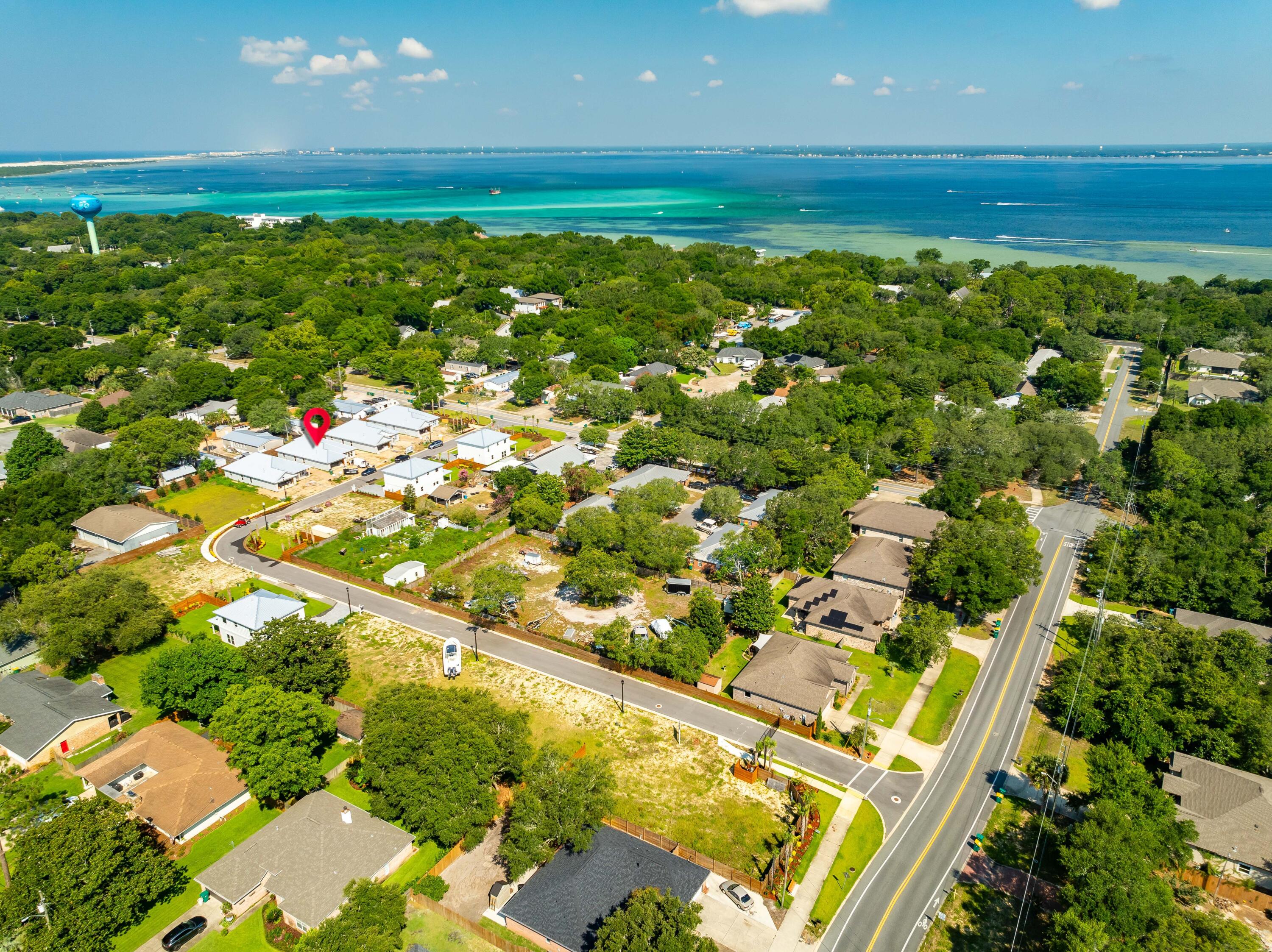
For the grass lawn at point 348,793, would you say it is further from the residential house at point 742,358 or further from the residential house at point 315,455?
the residential house at point 742,358

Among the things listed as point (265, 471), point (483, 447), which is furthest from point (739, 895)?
point (265, 471)

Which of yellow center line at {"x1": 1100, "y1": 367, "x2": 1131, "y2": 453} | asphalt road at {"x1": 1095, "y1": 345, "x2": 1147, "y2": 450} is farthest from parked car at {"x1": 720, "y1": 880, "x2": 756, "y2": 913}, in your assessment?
asphalt road at {"x1": 1095, "y1": 345, "x2": 1147, "y2": 450}

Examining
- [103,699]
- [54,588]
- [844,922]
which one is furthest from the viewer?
[54,588]

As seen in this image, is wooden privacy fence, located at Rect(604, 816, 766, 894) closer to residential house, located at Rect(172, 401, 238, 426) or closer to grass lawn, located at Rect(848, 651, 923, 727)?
grass lawn, located at Rect(848, 651, 923, 727)

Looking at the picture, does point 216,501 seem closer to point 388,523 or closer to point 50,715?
point 388,523

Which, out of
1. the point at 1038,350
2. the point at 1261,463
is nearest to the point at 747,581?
the point at 1261,463

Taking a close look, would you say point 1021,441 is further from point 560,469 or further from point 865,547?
point 560,469
